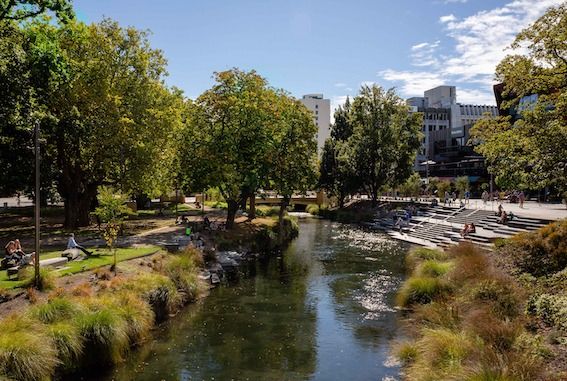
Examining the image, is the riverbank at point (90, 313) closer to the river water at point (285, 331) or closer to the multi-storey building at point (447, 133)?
the river water at point (285, 331)

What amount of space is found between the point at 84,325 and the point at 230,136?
82.6 ft

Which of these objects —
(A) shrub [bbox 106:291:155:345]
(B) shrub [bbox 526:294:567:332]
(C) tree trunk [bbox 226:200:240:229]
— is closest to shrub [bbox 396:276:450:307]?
(B) shrub [bbox 526:294:567:332]

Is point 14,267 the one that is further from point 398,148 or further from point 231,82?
point 398,148

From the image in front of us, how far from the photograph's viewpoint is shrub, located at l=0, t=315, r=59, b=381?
459 inches

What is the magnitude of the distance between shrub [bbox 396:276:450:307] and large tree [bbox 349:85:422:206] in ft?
154

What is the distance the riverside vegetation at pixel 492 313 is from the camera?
39.1ft

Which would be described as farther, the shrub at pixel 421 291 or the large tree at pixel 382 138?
the large tree at pixel 382 138

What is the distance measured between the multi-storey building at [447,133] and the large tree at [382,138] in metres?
9.12

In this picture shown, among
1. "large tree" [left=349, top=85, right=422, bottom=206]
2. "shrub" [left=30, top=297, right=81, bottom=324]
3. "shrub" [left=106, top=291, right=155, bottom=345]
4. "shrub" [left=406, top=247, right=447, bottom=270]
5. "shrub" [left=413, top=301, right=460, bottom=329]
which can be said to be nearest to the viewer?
"shrub" [left=30, top=297, right=81, bottom=324]

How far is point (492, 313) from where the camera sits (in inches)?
631

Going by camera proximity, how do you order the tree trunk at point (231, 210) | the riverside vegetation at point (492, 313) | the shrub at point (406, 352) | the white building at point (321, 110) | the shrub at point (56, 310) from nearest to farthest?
1. the riverside vegetation at point (492, 313)
2. the shrub at point (56, 310)
3. the shrub at point (406, 352)
4. the tree trunk at point (231, 210)
5. the white building at point (321, 110)

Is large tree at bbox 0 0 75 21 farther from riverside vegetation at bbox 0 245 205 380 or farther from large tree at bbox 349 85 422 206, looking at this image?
large tree at bbox 349 85 422 206

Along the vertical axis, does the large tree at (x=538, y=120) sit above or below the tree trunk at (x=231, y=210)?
above

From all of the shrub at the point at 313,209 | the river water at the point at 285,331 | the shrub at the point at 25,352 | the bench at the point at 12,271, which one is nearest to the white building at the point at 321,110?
the shrub at the point at 313,209
